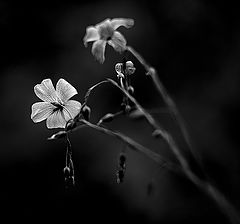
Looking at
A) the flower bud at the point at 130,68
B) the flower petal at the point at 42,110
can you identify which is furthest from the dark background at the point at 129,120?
the flower bud at the point at 130,68

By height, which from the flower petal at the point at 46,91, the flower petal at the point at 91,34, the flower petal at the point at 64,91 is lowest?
the flower petal at the point at 64,91

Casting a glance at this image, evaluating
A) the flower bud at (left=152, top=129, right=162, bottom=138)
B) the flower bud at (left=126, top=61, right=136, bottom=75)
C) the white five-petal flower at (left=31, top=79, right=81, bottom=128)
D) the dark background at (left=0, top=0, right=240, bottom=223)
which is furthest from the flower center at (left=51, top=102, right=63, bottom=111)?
the dark background at (left=0, top=0, right=240, bottom=223)

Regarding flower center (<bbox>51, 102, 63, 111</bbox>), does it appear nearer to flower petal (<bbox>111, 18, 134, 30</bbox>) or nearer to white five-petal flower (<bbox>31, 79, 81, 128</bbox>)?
white five-petal flower (<bbox>31, 79, 81, 128</bbox>)

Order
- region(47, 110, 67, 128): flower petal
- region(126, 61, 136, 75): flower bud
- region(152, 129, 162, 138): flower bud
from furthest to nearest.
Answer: region(47, 110, 67, 128): flower petal
region(126, 61, 136, 75): flower bud
region(152, 129, 162, 138): flower bud

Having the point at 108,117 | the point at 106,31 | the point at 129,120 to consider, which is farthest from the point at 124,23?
the point at 129,120

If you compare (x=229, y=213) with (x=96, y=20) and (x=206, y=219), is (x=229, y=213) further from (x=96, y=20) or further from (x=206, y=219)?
(x=96, y=20)

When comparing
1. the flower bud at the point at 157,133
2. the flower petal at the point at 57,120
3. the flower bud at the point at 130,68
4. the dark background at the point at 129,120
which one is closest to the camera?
the flower bud at the point at 157,133

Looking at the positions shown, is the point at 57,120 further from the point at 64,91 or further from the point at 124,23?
the point at 124,23

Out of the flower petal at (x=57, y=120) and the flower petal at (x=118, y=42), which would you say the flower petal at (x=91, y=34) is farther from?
the flower petal at (x=57, y=120)

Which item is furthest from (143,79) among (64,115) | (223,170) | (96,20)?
(64,115)
